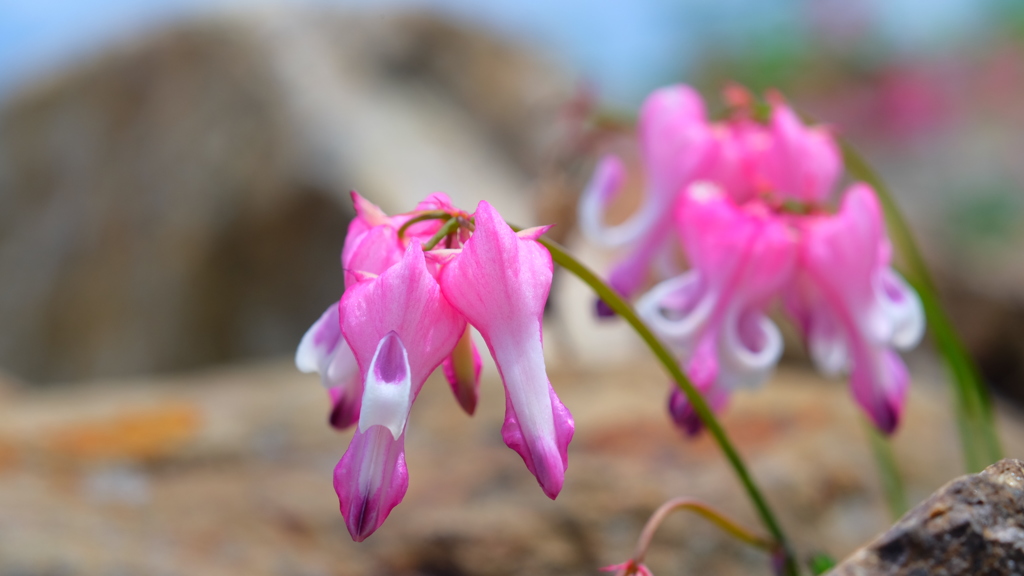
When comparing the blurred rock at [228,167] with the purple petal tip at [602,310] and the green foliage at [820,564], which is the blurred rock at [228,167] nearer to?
the purple petal tip at [602,310]

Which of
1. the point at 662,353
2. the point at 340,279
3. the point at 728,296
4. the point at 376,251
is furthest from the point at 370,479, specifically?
the point at 340,279

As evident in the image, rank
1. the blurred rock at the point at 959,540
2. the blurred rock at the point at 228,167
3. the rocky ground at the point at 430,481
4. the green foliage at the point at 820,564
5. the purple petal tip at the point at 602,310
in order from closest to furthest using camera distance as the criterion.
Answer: the blurred rock at the point at 959,540 → the green foliage at the point at 820,564 → the purple petal tip at the point at 602,310 → the rocky ground at the point at 430,481 → the blurred rock at the point at 228,167

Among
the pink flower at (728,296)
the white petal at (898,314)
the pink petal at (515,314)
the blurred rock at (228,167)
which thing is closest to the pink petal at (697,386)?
the pink flower at (728,296)

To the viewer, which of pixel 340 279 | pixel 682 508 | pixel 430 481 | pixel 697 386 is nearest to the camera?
pixel 682 508

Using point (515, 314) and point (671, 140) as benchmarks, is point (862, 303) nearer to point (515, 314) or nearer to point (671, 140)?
point (671, 140)

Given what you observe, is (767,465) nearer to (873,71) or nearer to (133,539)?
(133,539)

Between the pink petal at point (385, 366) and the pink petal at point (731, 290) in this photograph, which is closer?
the pink petal at point (385, 366)

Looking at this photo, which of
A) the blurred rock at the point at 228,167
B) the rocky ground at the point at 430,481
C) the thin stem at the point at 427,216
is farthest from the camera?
the blurred rock at the point at 228,167

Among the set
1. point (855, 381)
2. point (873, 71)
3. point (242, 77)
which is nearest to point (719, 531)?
point (855, 381)
